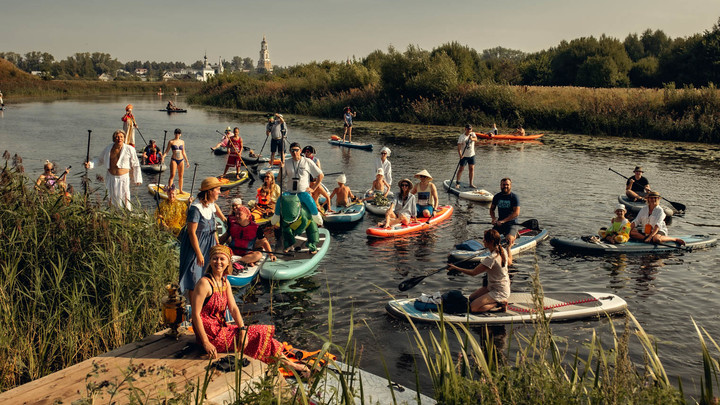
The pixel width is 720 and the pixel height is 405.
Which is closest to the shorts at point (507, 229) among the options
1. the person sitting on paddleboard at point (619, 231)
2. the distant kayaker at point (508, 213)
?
the distant kayaker at point (508, 213)

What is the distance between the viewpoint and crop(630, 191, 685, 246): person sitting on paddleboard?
12883 mm

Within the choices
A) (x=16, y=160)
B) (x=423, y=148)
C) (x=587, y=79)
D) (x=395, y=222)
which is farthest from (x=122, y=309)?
(x=587, y=79)

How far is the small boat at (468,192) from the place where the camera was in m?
18.1

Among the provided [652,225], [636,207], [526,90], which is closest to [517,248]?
[652,225]

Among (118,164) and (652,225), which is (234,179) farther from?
(652,225)

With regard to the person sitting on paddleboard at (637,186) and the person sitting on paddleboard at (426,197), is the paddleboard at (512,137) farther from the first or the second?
the person sitting on paddleboard at (426,197)

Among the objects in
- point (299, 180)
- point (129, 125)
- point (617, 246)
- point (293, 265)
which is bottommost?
point (293, 265)

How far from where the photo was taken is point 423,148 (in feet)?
106

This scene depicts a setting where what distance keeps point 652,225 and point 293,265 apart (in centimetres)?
824

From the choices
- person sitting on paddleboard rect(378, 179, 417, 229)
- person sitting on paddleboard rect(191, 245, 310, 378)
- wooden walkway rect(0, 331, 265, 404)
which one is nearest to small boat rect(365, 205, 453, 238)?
person sitting on paddleboard rect(378, 179, 417, 229)

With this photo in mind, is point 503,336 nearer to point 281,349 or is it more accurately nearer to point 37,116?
point 281,349

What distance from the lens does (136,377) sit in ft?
17.7

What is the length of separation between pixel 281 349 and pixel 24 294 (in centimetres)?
316

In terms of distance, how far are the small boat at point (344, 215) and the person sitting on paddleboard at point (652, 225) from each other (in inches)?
263
